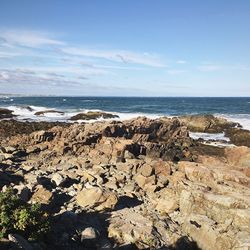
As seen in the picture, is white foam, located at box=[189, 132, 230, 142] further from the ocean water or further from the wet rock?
the wet rock

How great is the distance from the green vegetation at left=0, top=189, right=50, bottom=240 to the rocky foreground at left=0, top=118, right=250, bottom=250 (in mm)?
524

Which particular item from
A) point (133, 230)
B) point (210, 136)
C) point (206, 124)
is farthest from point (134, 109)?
point (133, 230)

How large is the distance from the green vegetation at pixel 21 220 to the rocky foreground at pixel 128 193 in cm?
52

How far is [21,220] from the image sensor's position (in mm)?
12836

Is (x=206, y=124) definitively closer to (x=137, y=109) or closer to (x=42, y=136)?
(x=42, y=136)

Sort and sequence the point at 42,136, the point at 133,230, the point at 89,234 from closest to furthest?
1. the point at 89,234
2. the point at 133,230
3. the point at 42,136

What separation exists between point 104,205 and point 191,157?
10.8 meters

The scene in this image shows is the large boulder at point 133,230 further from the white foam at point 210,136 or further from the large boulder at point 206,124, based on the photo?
the large boulder at point 206,124

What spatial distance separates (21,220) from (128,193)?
6390 mm

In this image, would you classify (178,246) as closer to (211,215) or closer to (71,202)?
(211,215)

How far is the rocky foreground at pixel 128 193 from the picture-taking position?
14.1m

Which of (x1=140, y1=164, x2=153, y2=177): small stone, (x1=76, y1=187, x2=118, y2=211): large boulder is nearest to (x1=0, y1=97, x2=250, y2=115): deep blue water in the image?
(x1=140, y1=164, x2=153, y2=177): small stone

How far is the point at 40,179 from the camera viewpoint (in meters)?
19.1

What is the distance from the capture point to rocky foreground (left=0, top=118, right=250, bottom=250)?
1408 centimetres
